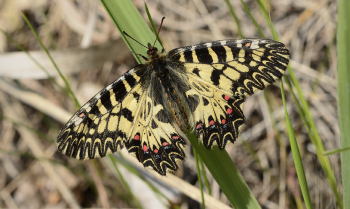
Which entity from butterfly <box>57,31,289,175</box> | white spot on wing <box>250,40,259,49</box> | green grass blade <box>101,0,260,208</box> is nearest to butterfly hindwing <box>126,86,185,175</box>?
butterfly <box>57,31,289,175</box>

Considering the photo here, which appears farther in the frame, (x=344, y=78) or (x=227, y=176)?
(x=227, y=176)

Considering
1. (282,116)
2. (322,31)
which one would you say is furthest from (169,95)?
(322,31)

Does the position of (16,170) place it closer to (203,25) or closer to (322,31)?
(203,25)

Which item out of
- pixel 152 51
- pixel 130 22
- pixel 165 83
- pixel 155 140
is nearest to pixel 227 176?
pixel 155 140

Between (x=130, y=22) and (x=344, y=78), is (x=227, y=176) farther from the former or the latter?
(x=130, y=22)

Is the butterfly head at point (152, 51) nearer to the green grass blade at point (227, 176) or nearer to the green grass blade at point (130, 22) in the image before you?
the green grass blade at point (130, 22)

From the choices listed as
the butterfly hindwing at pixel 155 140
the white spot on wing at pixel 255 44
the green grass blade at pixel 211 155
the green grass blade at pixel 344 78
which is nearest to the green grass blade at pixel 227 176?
the green grass blade at pixel 211 155

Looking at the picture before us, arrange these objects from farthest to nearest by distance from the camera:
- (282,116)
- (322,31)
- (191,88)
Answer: (322,31) → (282,116) → (191,88)

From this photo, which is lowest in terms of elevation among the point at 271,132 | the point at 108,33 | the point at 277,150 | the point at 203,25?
the point at 277,150
